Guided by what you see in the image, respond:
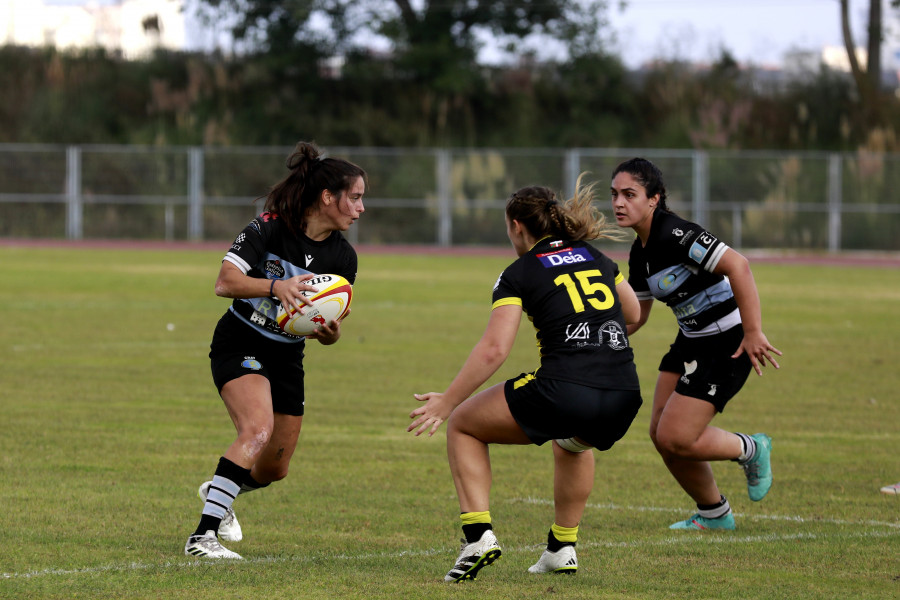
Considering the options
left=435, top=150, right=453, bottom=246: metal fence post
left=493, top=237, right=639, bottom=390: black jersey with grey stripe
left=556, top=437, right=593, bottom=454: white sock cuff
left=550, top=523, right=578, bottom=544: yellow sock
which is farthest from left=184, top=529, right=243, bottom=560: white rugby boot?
left=435, top=150, right=453, bottom=246: metal fence post

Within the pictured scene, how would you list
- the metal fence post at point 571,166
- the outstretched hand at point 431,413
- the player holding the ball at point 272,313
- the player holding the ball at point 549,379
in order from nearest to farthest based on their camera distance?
1. the outstretched hand at point 431,413
2. the player holding the ball at point 549,379
3. the player holding the ball at point 272,313
4. the metal fence post at point 571,166

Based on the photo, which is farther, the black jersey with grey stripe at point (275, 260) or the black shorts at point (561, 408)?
the black jersey with grey stripe at point (275, 260)

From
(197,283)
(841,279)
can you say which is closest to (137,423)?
(197,283)

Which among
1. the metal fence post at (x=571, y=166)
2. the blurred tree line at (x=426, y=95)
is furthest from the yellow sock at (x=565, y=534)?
the blurred tree line at (x=426, y=95)

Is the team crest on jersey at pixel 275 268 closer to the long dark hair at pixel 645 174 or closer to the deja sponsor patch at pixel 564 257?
the deja sponsor patch at pixel 564 257

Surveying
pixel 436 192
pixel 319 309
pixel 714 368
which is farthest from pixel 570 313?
pixel 436 192

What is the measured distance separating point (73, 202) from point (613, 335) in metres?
33.1

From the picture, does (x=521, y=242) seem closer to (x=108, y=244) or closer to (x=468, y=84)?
(x=108, y=244)

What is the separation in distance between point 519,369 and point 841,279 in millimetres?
15384

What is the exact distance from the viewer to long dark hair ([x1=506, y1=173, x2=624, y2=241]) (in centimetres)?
545

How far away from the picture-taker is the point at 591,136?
4253cm

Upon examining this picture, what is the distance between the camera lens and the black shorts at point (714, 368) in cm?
666

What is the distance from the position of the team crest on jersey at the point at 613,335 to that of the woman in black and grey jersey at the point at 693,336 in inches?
41.0

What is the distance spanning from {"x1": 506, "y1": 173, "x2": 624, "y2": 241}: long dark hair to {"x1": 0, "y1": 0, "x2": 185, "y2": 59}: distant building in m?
42.5
